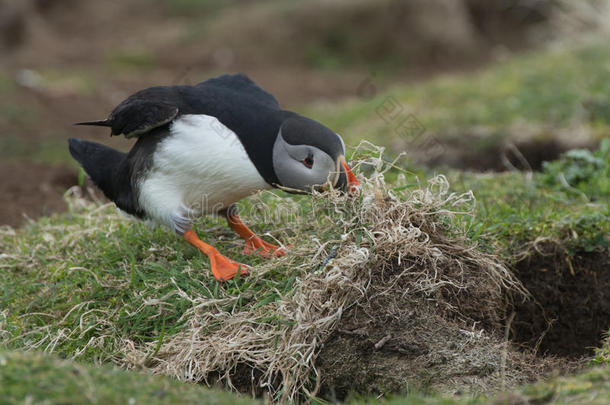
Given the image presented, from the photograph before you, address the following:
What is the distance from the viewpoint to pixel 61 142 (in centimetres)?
839

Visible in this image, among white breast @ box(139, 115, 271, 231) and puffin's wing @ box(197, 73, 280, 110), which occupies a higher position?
puffin's wing @ box(197, 73, 280, 110)

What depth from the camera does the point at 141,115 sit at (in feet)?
12.0

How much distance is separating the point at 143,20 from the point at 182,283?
13.4 m

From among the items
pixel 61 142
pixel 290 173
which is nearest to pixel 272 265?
pixel 290 173

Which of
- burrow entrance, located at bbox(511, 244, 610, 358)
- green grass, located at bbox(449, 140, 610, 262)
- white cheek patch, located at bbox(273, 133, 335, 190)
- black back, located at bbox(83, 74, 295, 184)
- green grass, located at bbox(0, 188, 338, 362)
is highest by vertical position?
black back, located at bbox(83, 74, 295, 184)

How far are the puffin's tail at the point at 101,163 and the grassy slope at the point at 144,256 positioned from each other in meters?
0.30

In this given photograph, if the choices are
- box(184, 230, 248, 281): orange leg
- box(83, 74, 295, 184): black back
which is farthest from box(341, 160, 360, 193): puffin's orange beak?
box(184, 230, 248, 281): orange leg

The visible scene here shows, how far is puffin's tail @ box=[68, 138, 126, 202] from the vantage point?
415 cm

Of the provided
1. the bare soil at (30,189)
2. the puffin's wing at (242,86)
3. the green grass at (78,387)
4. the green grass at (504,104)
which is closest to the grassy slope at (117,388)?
the green grass at (78,387)

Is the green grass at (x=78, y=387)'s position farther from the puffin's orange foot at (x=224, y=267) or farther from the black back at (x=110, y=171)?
the black back at (x=110, y=171)

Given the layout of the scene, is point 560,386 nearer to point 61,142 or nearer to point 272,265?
point 272,265

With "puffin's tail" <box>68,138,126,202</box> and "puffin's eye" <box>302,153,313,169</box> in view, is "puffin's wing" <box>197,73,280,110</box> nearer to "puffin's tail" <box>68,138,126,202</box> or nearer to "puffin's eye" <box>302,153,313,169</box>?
"puffin's eye" <box>302,153,313,169</box>

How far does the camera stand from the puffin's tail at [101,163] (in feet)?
13.6

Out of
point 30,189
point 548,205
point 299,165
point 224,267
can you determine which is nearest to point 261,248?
point 224,267
